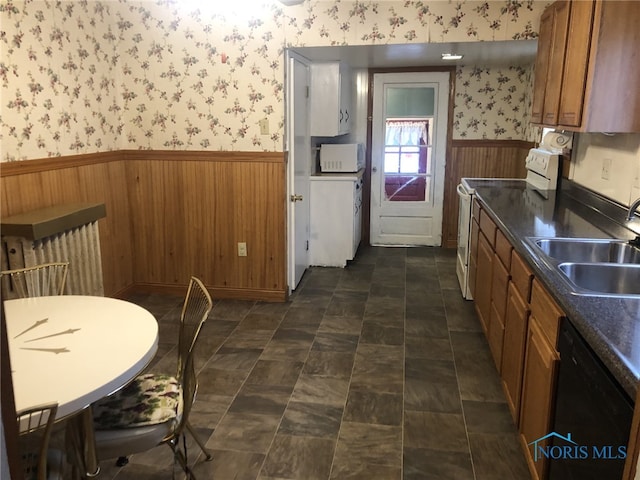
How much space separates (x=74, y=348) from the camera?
163 cm

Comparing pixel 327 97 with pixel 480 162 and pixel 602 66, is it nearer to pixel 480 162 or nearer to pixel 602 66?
pixel 480 162

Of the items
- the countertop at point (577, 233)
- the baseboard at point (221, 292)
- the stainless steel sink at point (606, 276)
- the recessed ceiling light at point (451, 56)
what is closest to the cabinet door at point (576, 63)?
the countertop at point (577, 233)

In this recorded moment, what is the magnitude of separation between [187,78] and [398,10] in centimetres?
162

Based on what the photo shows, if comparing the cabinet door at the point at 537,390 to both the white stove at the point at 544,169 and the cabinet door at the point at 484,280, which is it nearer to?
the cabinet door at the point at 484,280

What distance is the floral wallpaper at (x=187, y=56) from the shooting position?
3.18m

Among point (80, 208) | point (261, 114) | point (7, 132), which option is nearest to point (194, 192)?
point (261, 114)

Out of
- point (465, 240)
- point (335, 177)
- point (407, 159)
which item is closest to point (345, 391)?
point (465, 240)

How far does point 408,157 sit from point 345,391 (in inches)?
141

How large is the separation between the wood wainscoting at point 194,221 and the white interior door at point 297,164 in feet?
0.51

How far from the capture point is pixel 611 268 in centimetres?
196

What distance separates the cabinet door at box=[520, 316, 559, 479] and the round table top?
134 cm

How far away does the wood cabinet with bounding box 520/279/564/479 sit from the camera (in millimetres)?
1710

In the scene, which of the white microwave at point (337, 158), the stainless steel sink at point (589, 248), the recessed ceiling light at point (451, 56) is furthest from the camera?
the white microwave at point (337, 158)

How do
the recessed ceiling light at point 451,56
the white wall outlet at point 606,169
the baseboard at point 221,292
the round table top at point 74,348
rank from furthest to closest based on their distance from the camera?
the recessed ceiling light at point 451,56 < the baseboard at point 221,292 < the white wall outlet at point 606,169 < the round table top at point 74,348
